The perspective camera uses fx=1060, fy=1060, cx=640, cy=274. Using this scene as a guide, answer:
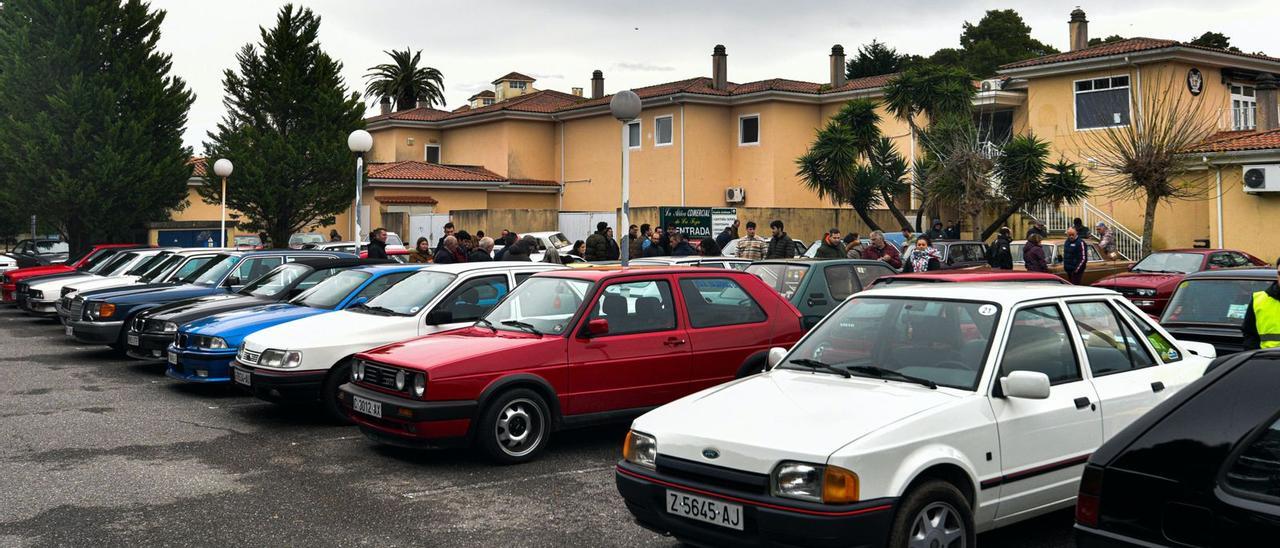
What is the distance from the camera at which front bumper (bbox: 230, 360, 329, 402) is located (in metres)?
9.38

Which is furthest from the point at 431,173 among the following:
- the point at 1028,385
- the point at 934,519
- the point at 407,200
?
the point at 934,519

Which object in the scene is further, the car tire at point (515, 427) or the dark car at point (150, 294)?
the dark car at point (150, 294)

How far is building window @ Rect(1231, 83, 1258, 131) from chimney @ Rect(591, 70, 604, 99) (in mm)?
26591

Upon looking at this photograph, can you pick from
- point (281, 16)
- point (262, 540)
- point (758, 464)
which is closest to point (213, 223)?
point (281, 16)

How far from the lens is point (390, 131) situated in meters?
48.8

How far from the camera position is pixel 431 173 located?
41125mm

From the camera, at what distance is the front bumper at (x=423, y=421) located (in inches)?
302

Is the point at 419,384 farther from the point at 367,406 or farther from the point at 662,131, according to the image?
the point at 662,131

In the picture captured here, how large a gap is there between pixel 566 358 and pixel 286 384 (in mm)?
2837

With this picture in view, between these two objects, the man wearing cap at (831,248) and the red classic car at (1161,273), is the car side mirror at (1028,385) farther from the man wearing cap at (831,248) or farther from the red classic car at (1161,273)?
the red classic car at (1161,273)

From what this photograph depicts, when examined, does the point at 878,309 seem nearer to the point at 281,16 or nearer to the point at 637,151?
the point at 281,16

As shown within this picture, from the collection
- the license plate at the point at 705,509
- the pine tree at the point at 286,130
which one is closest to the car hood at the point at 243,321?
the license plate at the point at 705,509

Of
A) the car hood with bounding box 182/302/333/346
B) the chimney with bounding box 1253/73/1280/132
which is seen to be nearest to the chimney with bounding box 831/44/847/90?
the chimney with bounding box 1253/73/1280/132

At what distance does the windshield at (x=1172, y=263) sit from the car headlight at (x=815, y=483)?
15.9 m
